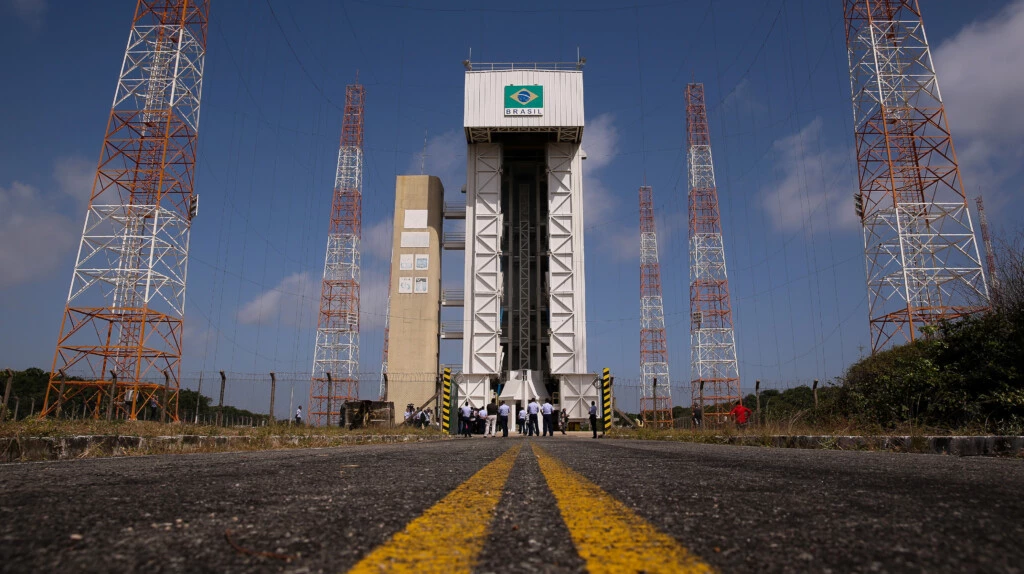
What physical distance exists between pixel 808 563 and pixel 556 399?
31507 millimetres

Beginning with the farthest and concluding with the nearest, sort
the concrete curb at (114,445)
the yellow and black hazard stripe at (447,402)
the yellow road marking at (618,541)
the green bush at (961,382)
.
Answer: the yellow and black hazard stripe at (447,402) < the green bush at (961,382) < the concrete curb at (114,445) < the yellow road marking at (618,541)

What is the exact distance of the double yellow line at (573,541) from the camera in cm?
150

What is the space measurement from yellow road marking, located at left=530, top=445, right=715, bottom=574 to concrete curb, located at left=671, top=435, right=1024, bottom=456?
22.1ft

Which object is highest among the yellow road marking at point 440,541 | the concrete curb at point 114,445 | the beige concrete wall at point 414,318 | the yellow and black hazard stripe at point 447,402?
the beige concrete wall at point 414,318

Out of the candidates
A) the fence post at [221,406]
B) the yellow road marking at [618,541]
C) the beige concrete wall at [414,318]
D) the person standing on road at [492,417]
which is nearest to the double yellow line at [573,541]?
the yellow road marking at [618,541]

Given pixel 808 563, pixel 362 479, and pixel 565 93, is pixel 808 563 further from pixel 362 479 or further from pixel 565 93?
pixel 565 93

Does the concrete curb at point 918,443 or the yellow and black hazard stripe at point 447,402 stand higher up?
the yellow and black hazard stripe at point 447,402

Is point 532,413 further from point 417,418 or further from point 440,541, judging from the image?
point 440,541

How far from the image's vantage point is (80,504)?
250 cm

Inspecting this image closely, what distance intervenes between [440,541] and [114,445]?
324 inches

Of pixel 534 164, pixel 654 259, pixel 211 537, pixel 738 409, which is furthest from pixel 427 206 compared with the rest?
pixel 211 537

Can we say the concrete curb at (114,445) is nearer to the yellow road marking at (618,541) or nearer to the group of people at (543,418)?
the yellow road marking at (618,541)

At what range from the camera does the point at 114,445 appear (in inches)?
324

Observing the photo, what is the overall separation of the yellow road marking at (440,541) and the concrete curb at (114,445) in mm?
6410
